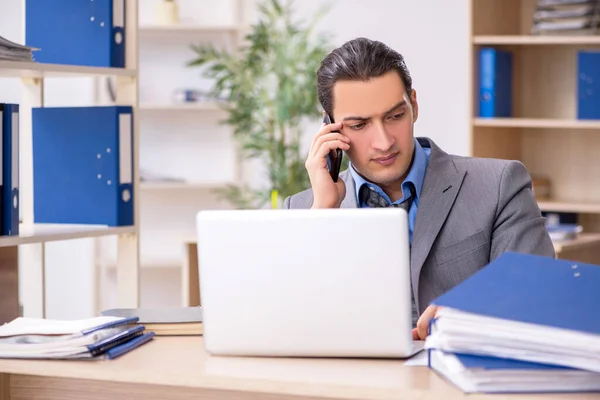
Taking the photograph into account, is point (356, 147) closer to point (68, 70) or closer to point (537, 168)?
point (68, 70)

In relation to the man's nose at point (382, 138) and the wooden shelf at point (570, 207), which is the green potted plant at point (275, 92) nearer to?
the wooden shelf at point (570, 207)

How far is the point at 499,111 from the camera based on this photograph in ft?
14.9

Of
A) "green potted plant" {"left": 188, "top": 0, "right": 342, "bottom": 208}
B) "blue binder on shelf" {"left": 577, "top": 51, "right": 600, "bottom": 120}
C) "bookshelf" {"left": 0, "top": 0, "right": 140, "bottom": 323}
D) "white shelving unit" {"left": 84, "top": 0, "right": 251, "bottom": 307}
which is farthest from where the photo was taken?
"white shelving unit" {"left": 84, "top": 0, "right": 251, "bottom": 307}

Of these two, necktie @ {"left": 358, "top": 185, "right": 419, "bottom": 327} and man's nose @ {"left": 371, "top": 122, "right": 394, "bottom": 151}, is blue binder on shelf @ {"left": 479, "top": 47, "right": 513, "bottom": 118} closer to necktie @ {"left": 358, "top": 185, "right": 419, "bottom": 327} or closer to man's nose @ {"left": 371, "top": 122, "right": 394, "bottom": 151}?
necktie @ {"left": 358, "top": 185, "right": 419, "bottom": 327}

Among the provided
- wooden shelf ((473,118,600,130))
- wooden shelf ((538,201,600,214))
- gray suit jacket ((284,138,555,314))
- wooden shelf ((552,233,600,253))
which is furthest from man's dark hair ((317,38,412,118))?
wooden shelf ((538,201,600,214))

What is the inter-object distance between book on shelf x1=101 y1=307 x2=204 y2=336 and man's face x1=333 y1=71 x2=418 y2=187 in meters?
0.55

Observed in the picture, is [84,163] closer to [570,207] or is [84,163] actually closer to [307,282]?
[307,282]

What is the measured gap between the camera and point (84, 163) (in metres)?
2.81

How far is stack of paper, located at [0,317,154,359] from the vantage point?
1.73 meters

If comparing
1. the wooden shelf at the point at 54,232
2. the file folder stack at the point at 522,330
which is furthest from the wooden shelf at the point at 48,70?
the file folder stack at the point at 522,330

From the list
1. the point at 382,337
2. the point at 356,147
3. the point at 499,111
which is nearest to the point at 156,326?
the point at 382,337

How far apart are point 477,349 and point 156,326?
70 cm

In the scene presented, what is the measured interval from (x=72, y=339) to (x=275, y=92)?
363 cm

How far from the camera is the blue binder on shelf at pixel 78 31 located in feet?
9.18
